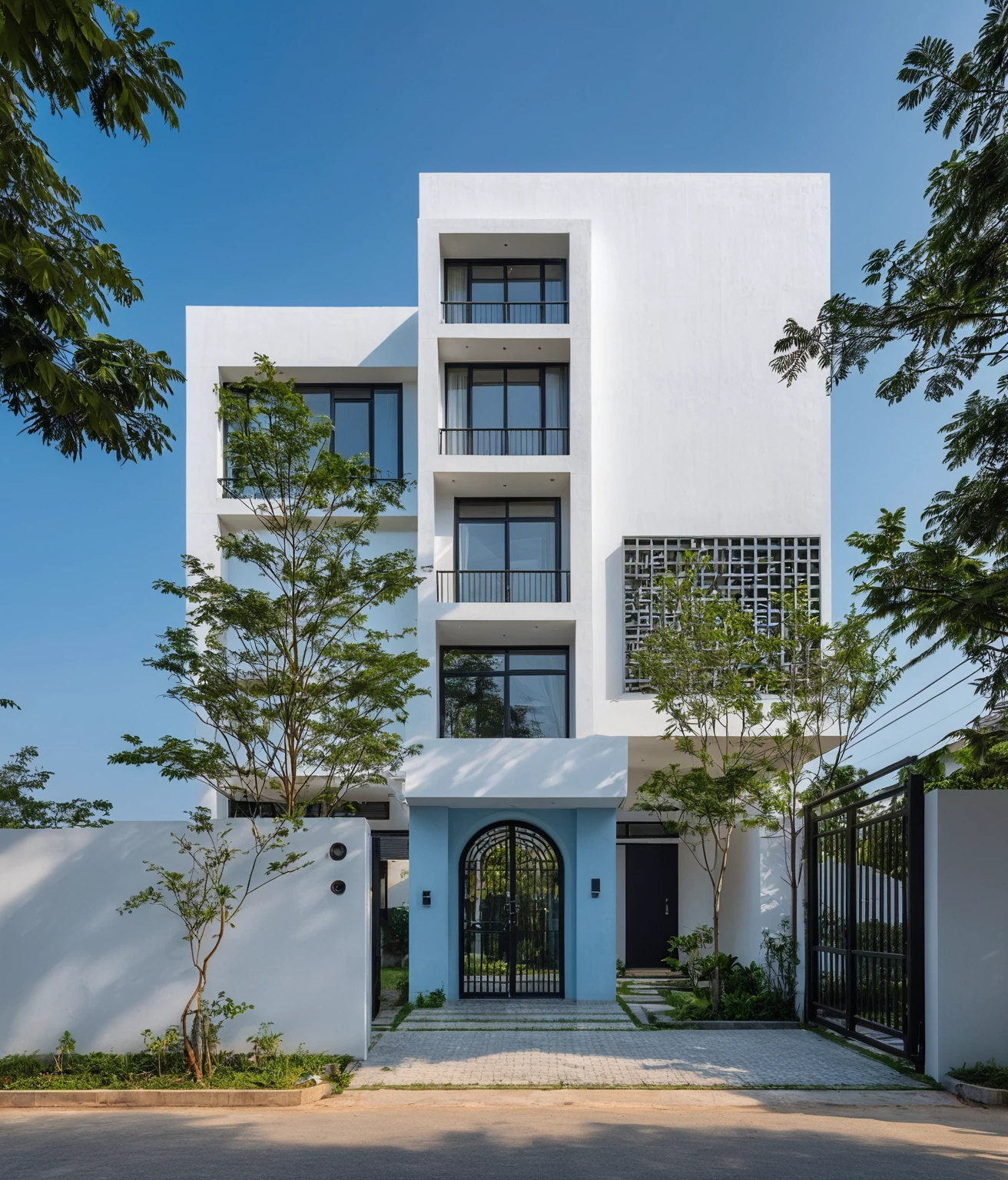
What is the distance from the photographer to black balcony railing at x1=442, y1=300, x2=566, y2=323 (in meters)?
20.1

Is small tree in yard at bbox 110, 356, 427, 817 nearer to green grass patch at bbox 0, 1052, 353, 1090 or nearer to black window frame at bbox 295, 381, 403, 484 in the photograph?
green grass patch at bbox 0, 1052, 353, 1090

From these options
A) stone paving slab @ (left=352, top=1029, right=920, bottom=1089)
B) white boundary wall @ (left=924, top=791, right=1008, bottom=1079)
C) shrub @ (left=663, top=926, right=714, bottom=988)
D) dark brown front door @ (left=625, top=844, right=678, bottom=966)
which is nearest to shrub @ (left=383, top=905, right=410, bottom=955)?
dark brown front door @ (left=625, top=844, right=678, bottom=966)

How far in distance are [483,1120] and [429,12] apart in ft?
37.4

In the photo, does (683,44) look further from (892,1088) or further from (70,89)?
(892,1088)

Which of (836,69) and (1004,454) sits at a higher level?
(836,69)

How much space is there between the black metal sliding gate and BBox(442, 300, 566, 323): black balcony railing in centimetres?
1080

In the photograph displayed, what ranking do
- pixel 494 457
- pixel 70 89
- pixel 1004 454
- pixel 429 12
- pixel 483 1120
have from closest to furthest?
1. pixel 70 89
2. pixel 483 1120
3. pixel 1004 454
4. pixel 429 12
5. pixel 494 457

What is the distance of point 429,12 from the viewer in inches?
476

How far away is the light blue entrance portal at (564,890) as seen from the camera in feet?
53.1

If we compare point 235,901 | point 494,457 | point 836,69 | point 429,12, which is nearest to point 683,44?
point 836,69

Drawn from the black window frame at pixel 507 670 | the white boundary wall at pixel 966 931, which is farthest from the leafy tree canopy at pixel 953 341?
the black window frame at pixel 507 670

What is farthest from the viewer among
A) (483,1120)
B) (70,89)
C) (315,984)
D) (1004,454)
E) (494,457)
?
(494,457)

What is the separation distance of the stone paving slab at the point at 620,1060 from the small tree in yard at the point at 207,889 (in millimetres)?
1582

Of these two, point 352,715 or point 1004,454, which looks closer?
point 1004,454
